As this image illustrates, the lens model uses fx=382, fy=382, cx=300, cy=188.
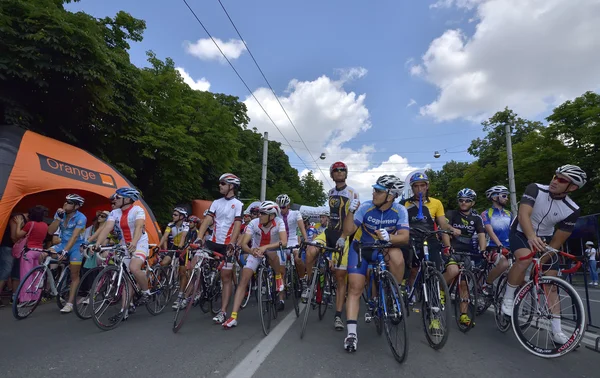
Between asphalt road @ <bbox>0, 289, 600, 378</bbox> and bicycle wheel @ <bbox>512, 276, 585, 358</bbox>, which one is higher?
bicycle wheel @ <bbox>512, 276, 585, 358</bbox>

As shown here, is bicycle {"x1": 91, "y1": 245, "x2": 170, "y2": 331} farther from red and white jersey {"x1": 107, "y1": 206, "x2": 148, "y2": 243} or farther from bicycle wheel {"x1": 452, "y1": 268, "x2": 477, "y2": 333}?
bicycle wheel {"x1": 452, "y1": 268, "x2": 477, "y2": 333}

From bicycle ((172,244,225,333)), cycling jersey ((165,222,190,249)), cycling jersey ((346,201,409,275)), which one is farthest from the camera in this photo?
cycling jersey ((165,222,190,249))

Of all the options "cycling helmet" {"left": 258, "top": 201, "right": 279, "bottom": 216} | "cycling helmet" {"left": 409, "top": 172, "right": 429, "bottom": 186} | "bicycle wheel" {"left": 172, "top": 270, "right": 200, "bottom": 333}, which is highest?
"cycling helmet" {"left": 409, "top": 172, "right": 429, "bottom": 186}

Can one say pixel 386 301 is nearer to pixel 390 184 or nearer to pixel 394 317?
pixel 394 317

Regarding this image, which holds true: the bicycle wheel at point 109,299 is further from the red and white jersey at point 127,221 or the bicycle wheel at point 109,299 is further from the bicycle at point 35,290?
the bicycle at point 35,290

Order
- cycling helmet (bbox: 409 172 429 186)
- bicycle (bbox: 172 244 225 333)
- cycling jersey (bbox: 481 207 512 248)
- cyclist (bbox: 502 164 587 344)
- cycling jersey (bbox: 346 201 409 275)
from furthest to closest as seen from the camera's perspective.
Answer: cycling jersey (bbox: 481 207 512 248) → cycling helmet (bbox: 409 172 429 186) → bicycle (bbox: 172 244 225 333) → cycling jersey (bbox: 346 201 409 275) → cyclist (bbox: 502 164 587 344)

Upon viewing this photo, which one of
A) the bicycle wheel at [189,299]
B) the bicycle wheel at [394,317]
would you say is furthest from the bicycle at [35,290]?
the bicycle wheel at [394,317]

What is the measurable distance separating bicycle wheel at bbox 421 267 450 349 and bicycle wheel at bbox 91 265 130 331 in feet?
13.4

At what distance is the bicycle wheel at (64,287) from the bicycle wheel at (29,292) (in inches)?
19.4

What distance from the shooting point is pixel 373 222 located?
15.1 feet

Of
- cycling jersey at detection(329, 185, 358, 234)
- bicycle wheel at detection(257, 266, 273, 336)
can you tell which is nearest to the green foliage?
cycling jersey at detection(329, 185, 358, 234)

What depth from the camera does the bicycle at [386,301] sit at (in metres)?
3.83

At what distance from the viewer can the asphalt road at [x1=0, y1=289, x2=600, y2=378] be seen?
3.53 m

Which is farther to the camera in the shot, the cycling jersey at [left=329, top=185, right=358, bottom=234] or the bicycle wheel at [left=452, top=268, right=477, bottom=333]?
the cycling jersey at [left=329, top=185, right=358, bottom=234]
